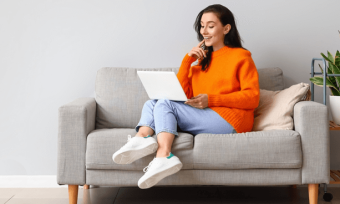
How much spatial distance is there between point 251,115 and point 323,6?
3.54ft

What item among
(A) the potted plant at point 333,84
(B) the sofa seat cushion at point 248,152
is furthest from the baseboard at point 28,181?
(A) the potted plant at point 333,84

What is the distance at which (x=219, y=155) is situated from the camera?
6.07 ft

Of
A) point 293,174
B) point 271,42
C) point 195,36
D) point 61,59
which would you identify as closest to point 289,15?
point 271,42

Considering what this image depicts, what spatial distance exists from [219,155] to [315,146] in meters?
0.50

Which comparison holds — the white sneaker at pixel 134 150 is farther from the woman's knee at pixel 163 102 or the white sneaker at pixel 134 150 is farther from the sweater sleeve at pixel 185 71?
the sweater sleeve at pixel 185 71

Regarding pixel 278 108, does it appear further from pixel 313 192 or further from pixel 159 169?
pixel 159 169

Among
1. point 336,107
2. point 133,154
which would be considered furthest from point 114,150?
point 336,107

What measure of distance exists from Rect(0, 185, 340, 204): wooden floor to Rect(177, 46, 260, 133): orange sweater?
0.48 meters

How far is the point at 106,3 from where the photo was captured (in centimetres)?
257

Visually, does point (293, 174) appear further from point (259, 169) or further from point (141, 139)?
point (141, 139)

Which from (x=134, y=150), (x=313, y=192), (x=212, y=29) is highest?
(x=212, y=29)

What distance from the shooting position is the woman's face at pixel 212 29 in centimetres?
219

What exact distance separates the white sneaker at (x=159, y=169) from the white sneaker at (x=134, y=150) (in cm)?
6

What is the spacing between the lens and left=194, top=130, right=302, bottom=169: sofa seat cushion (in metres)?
1.85
